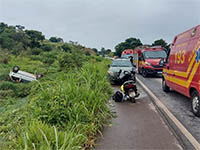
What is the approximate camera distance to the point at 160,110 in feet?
17.4

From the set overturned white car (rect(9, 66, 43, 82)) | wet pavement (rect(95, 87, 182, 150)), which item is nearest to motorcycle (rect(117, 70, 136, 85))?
wet pavement (rect(95, 87, 182, 150))

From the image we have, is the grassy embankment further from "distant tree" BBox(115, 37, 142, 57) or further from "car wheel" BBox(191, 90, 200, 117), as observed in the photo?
"distant tree" BBox(115, 37, 142, 57)

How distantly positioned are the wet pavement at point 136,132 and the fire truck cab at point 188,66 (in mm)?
1161

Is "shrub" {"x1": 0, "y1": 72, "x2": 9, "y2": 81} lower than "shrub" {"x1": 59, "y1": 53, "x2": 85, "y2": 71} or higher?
lower

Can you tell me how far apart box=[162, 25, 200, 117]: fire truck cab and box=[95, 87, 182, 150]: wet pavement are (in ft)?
3.81

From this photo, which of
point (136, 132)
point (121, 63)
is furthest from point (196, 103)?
point (121, 63)

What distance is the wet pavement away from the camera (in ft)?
10.8

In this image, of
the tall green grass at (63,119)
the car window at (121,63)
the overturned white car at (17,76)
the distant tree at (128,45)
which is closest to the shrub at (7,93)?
the overturned white car at (17,76)

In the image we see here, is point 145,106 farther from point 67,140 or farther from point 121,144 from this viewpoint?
point 67,140

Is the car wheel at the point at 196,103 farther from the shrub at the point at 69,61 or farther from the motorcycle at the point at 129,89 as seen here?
the shrub at the point at 69,61

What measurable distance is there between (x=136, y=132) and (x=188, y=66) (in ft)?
8.71

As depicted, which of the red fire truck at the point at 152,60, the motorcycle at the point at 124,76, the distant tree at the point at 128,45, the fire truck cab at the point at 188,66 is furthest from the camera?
the distant tree at the point at 128,45

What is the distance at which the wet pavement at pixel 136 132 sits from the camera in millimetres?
3283

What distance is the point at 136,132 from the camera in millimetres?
3846
